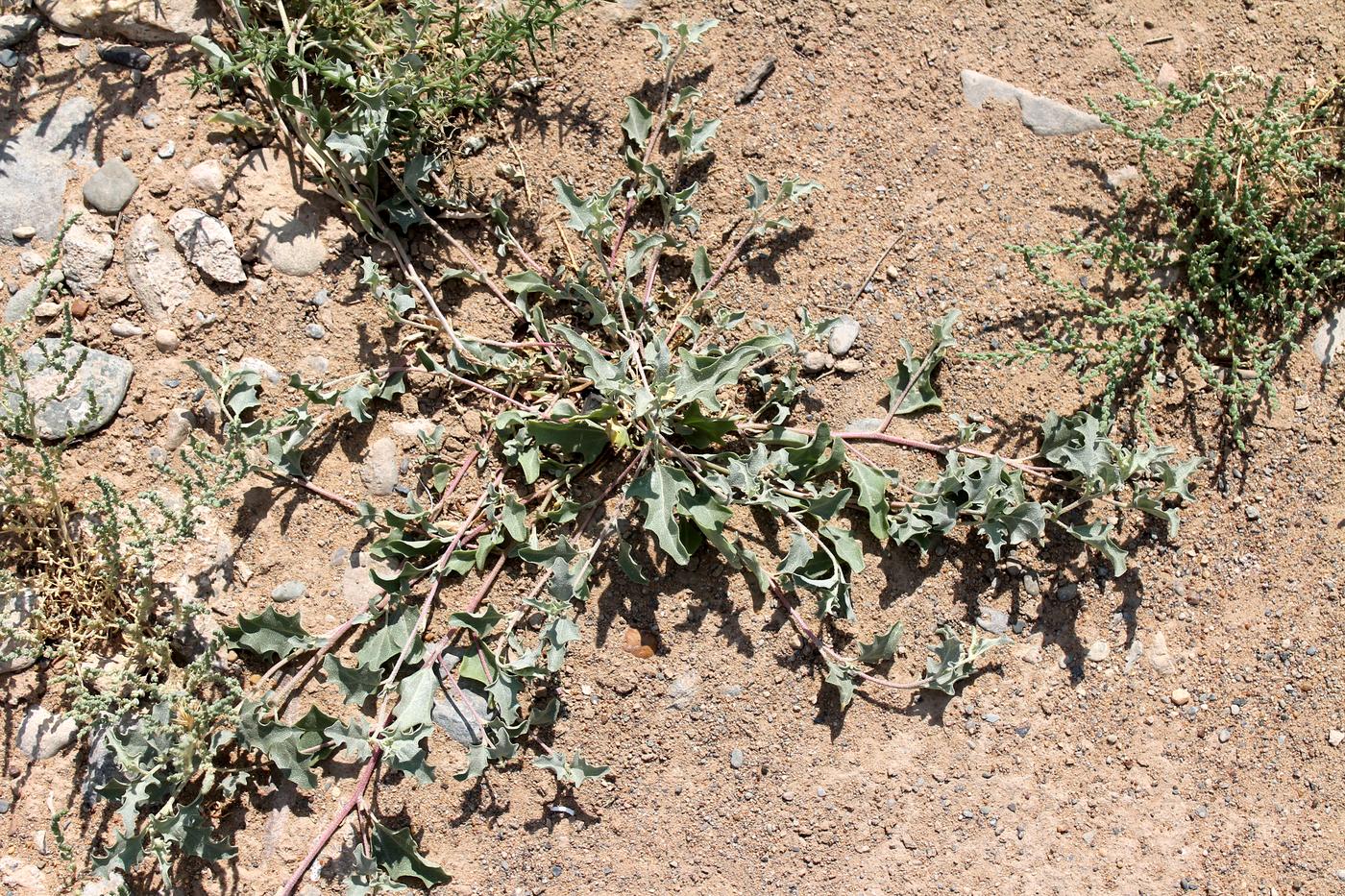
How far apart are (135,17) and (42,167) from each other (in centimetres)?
62

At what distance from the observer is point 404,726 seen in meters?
3.30

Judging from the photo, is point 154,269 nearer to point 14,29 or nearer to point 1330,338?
point 14,29

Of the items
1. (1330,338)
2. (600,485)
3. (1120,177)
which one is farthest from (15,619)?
(1330,338)

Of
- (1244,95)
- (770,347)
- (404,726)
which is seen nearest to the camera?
(404,726)

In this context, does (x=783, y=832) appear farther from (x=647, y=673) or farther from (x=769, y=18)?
(x=769, y=18)

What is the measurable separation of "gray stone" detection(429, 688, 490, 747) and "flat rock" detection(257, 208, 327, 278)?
1.58 meters

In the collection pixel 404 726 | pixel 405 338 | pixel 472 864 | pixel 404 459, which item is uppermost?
pixel 405 338

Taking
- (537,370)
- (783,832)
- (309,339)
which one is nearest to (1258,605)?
(783,832)

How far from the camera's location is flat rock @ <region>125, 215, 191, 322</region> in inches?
143

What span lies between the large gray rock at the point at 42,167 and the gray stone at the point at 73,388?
43cm

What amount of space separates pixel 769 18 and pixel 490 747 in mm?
2777

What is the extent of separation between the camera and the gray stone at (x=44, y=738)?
3.46m

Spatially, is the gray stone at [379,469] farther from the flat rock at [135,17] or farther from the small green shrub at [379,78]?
the flat rock at [135,17]

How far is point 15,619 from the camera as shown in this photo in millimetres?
3432
